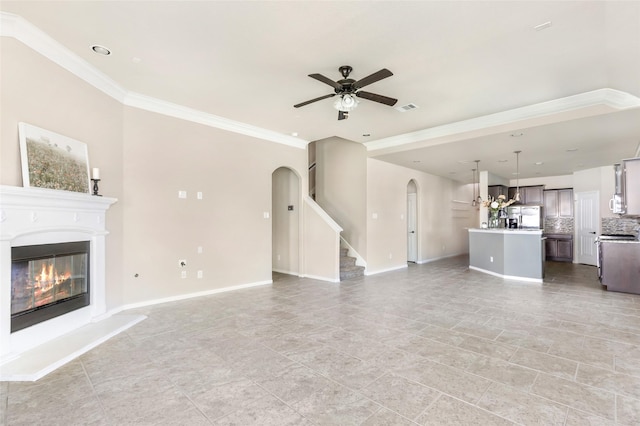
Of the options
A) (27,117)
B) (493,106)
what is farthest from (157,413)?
(493,106)

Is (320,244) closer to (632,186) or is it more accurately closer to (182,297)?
(182,297)

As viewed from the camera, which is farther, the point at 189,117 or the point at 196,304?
the point at 189,117

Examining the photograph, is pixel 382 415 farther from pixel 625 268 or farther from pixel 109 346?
pixel 625 268

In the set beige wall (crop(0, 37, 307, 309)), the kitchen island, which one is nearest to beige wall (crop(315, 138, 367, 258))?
beige wall (crop(0, 37, 307, 309))

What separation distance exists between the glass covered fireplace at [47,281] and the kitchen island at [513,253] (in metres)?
7.66

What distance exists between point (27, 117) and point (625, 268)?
893cm

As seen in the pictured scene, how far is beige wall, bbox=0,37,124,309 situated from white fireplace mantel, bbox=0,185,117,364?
0.18 m

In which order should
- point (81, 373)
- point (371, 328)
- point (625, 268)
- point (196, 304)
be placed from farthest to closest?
point (625, 268)
point (196, 304)
point (371, 328)
point (81, 373)

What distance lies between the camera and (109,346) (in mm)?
3160

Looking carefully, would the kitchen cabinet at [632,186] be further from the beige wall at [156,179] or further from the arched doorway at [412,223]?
the beige wall at [156,179]

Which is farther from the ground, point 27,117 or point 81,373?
point 27,117

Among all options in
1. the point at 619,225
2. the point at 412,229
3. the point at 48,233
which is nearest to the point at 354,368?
the point at 48,233

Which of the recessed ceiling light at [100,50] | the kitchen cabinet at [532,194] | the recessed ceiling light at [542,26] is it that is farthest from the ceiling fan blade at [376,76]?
the kitchen cabinet at [532,194]

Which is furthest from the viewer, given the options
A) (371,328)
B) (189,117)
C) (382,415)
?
(189,117)
